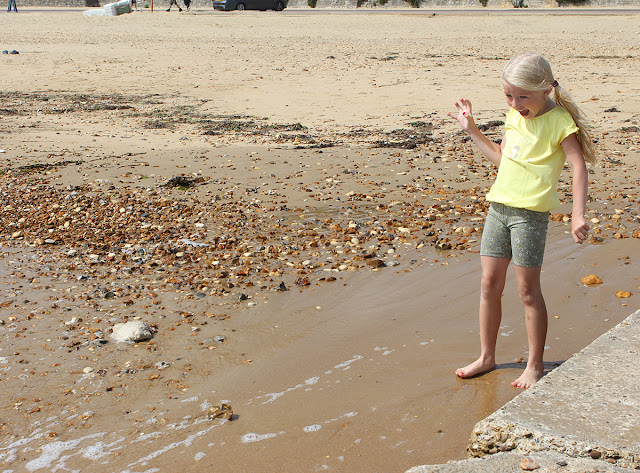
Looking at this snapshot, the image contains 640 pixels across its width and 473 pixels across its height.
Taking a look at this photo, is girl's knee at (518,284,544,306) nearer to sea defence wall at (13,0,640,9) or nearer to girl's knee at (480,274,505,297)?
girl's knee at (480,274,505,297)

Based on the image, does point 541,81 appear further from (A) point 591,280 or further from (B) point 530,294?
(A) point 591,280

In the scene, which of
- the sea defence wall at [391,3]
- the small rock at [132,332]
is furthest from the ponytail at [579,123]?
the sea defence wall at [391,3]

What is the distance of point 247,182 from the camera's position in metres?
7.14

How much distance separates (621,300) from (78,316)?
10.9ft

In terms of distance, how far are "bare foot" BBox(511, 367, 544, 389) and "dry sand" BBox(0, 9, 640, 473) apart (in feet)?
0.23

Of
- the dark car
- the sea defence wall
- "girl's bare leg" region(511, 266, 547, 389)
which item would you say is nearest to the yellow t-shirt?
"girl's bare leg" region(511, 266, 547, 389)

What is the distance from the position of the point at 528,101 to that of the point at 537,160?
0.85ft

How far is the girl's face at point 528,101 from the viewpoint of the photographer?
308 centimetres

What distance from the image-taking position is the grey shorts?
10.4 feet

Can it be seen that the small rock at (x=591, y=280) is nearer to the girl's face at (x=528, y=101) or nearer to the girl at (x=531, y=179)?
the girl at (x=531, y=179)

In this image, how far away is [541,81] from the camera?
3.05 metres

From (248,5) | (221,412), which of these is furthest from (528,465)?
(248,5)

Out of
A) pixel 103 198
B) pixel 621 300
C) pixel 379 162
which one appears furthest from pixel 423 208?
pixel 103 198

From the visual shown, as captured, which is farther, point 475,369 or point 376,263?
point 376,263
